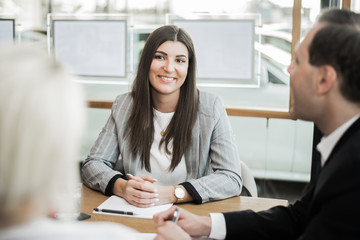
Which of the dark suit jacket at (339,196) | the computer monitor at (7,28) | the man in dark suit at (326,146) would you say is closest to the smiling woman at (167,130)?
the man in dark suit at (326,146)

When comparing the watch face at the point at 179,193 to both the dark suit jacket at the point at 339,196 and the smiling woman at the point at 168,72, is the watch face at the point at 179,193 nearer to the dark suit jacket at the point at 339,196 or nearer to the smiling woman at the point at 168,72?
the smiling woman at the point at 168,72

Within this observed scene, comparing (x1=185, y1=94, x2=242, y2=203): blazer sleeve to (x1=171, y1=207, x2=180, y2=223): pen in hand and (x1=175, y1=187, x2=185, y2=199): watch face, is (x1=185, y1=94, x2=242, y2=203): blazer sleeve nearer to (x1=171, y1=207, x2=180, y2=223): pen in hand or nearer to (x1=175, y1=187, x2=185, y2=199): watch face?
(x1=175, y1=187, x2=185, y2=199): watch face

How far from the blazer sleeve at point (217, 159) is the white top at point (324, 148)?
0.37 metres

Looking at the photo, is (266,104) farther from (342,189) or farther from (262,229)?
(342,189)

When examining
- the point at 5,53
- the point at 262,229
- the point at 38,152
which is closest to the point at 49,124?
the point at 38,152

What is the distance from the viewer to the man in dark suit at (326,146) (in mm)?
1159

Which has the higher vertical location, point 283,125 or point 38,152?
point 38,152

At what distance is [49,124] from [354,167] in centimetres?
→ 79

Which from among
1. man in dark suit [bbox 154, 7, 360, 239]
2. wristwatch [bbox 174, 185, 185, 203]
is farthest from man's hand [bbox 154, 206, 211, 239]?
wristwatch [bbox 174, 185, 185, 203]

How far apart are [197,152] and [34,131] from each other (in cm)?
164

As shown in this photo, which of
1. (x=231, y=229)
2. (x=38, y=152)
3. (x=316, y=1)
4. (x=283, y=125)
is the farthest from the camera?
(x=283, y=125)

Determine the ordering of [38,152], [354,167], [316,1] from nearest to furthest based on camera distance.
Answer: [38,152] < [354,167] < [316,1]

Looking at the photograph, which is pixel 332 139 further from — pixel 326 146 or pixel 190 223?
pixel 190 223

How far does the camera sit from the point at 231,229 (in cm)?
158
